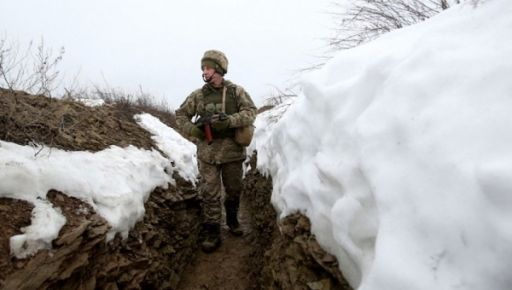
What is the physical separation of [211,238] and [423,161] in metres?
3.49

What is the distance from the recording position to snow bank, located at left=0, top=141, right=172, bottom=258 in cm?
241

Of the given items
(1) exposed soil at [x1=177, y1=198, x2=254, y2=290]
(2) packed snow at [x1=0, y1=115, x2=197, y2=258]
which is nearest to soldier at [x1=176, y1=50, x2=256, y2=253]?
(1) exposed soil at [x1=177, y1=198, x2=254, y2=290]

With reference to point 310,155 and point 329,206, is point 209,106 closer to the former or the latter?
point 310,155

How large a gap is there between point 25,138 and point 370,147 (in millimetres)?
2701

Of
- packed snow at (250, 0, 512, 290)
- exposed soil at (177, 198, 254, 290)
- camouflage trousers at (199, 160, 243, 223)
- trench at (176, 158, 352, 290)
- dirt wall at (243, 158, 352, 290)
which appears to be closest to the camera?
packed snow at (250, 0, 512, 290)

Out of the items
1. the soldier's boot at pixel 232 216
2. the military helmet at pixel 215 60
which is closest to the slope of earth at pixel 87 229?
the soldier's boot at pixel 232 216

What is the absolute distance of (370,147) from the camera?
1.91 meters

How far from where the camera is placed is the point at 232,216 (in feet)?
16.5

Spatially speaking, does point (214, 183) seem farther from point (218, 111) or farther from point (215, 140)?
point (218, 111)

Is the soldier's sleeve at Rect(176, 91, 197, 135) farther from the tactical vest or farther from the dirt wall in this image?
the dirt wall

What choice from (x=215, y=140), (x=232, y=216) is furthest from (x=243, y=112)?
(x=232, y=216)

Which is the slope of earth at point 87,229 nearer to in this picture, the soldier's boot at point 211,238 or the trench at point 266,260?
the soldier's boot at point 211,238

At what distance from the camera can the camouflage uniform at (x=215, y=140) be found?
180 inches

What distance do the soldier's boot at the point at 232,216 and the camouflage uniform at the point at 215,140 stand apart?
1.03 feet
